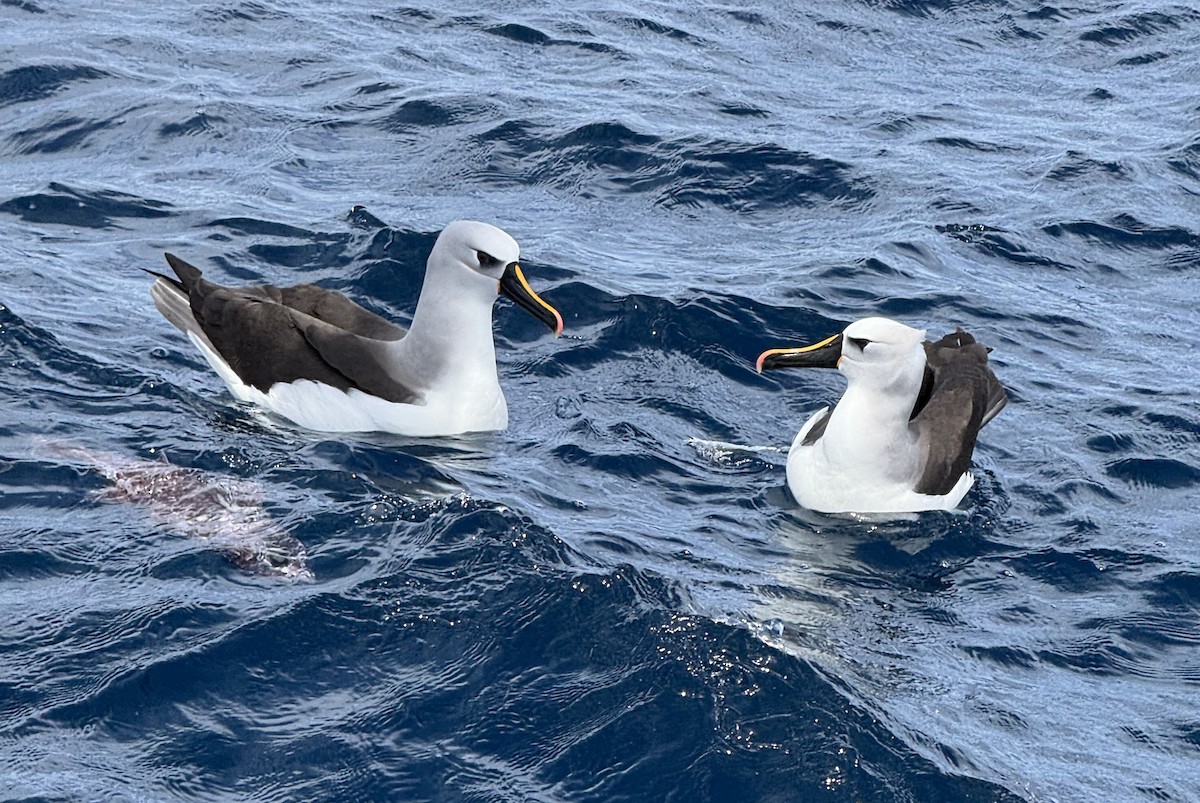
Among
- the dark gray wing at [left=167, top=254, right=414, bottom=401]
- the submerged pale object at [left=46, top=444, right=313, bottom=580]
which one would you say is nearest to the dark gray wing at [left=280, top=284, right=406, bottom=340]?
the dark gray wing at [left=167, top=254, right=414, bottom=401]

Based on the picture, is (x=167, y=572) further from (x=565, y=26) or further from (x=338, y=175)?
(x=565, y=26)

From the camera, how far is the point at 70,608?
7848 millimetres

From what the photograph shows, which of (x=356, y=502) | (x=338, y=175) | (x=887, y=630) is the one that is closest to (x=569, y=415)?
(x=356, y=502)

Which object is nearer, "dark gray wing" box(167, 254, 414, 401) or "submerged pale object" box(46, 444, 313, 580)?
"submerged pale object" box(46, 444, 313, 580)

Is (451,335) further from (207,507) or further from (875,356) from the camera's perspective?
(875,356)

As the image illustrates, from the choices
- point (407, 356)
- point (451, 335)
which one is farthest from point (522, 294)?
point (407, 356)

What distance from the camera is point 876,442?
10070 mm

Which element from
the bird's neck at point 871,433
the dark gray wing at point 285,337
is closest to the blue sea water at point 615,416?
the dark gray wing at point 285,337

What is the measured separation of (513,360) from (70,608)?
478 cm

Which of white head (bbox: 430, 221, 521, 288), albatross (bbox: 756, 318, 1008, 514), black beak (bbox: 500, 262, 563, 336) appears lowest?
albatross (bbox: 756, 318, 1008, 514)

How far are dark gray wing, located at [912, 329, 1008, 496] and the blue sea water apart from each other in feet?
1.27

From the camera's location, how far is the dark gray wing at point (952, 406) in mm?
10188

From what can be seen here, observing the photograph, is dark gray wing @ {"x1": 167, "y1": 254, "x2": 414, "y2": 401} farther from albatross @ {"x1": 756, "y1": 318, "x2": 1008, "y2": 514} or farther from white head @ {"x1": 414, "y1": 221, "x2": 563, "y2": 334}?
albatross @ {"x1": 756, "y1": 318, "x2": 1008, "y2": 514}

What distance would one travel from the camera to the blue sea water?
729 centimetres
